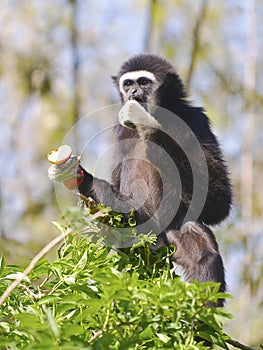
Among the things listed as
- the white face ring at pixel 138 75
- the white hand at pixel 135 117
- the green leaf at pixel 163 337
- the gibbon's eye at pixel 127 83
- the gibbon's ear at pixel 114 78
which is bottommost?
the green leaf at pixel 163 337

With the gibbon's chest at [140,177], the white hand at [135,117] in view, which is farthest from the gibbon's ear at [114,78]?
the gibbon's chest at [140,177]

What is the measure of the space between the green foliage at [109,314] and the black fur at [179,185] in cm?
160

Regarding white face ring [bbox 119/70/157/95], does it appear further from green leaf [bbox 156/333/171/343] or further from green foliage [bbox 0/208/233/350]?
green leaf [bbox 156/333/171/343]

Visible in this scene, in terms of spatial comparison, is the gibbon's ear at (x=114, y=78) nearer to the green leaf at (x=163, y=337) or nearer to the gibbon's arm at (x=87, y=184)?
the gibbon's arm at (x=87, y=184)

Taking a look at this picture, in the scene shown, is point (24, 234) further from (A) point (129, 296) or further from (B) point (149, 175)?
(A) point (129, 296)

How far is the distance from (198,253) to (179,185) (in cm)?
69

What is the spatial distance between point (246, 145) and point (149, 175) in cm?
760

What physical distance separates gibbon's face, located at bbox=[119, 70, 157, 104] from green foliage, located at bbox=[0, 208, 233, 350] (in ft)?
10.0

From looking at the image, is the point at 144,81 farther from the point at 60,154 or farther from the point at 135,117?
the point at 60,154

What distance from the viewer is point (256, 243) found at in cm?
1251

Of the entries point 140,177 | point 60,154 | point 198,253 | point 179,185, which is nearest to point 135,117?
point 140,177

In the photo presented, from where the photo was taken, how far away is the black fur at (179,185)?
552 cm

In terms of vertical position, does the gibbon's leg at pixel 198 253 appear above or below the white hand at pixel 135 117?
below

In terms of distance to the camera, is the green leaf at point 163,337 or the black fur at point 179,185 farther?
the black fur at point 179,185
